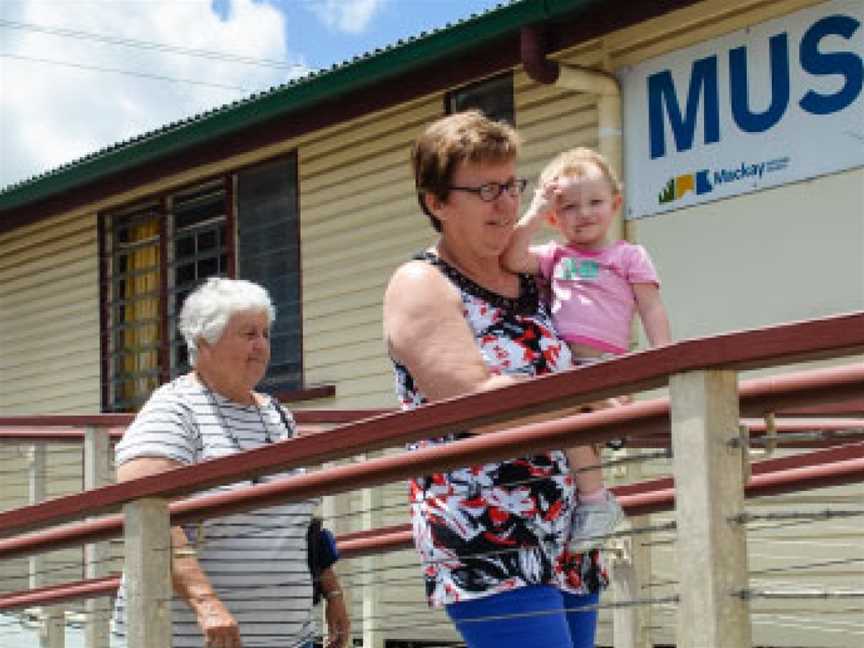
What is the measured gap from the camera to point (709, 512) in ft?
8.60

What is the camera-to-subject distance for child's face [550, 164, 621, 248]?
3.98 meters

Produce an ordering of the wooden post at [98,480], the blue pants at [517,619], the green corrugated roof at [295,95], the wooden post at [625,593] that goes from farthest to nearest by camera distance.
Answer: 1. the green corrugated roof at [295,95]
2. the wooden post at [98,480]
3. the wooden post at [625,593]
4. the blue pants at [517,619]

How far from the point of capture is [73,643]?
9484 mm

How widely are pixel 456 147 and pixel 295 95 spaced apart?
317 inches

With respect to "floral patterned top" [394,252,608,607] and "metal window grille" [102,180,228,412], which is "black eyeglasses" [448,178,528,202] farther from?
"metal window grille" [102,180,228,412]

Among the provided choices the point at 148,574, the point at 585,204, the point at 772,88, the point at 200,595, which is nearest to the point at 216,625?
the point at 200,595

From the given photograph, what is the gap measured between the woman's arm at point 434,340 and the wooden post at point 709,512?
21.2 inches

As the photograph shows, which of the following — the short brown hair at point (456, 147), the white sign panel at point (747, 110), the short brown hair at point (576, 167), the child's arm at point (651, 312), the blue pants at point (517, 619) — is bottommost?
the blue pants at point (517, 619)

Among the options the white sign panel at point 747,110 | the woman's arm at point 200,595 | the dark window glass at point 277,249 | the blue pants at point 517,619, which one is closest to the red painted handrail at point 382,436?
the woman's arm at point 200,595

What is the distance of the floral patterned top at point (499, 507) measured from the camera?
3170 millimetres

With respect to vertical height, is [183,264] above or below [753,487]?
above

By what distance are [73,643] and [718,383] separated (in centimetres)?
741

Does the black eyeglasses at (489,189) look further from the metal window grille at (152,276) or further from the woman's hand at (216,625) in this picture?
the metal window grille at (152,276)

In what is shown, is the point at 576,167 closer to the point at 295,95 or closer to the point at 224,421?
the point at 224,421
